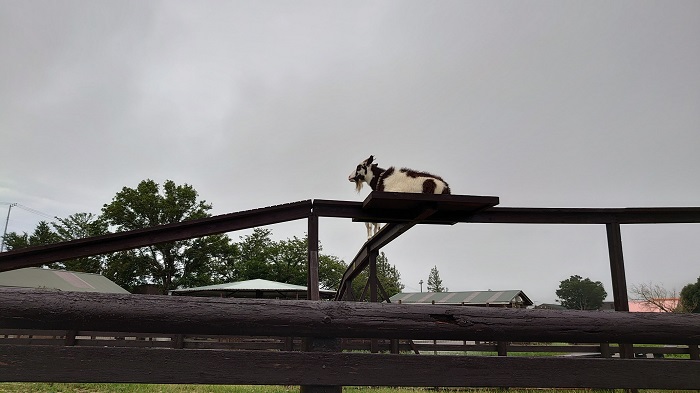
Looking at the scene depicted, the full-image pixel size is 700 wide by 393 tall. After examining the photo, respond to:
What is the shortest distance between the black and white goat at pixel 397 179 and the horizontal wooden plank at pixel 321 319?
454 centimetres

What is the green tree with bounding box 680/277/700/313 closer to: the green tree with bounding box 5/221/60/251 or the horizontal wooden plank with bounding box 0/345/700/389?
the horizontal wooden plank with bounding box 0/345/700/389

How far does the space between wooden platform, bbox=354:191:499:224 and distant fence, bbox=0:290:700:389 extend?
3.24m

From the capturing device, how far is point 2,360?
218cm

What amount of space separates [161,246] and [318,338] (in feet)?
135

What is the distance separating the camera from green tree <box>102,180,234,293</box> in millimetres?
40625

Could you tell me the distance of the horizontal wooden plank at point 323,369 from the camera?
2.23 metres

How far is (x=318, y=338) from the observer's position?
8.24 feet

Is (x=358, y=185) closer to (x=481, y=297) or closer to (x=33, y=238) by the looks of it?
(x=481, y=297)

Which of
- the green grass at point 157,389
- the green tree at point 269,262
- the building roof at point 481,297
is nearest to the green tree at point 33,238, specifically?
the green tree at point 269,262

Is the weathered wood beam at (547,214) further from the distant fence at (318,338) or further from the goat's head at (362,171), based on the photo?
the distant fence at (318,338)

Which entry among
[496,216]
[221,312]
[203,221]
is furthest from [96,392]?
[221,312]

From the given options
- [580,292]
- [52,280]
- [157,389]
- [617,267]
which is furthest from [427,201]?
[580,292]

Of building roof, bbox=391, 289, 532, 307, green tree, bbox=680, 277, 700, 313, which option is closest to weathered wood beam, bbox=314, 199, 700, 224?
green tree, bbox=680, 277, 700, 313

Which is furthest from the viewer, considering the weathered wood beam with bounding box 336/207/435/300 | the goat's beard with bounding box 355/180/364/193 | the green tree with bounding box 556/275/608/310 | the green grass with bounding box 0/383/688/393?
the green tree with bounding box 556/275/608/310
